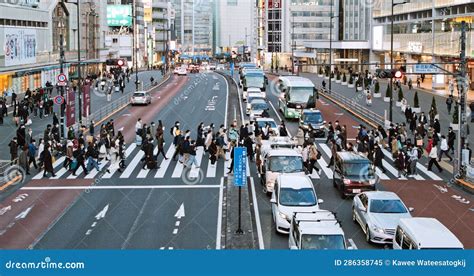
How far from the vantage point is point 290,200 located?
21203 mm

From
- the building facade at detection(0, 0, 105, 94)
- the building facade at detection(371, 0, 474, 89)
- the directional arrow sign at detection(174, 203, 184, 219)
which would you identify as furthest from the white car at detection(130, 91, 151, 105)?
the directional arrow sign at detection(174, 203, 184, 219)

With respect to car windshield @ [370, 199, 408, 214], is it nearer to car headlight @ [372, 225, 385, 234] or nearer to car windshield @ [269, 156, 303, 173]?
car headlight @ [372, 225, 385, 234]

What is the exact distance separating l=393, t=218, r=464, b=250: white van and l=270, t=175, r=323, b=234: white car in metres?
3.68

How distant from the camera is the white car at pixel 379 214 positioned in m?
19.1

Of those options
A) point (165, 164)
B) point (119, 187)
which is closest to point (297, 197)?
point (119, 187)

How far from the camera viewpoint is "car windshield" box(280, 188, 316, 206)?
21109 mm

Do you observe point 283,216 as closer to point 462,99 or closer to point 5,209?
point 5,209

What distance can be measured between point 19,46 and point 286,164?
140 feet

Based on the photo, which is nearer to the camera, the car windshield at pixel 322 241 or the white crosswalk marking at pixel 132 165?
the car windshield at pixel 322 241

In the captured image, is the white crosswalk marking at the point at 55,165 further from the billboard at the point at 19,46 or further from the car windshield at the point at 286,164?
the billboard at the point at 19,46

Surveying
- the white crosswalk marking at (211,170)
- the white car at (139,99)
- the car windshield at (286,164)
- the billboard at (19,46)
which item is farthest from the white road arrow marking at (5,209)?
the billboard at (19,46)

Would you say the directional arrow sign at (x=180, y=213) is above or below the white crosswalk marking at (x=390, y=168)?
below

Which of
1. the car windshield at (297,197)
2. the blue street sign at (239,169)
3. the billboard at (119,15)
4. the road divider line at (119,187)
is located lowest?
the road divider line at (119,187)

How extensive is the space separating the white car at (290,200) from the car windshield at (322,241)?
3.13 meters
